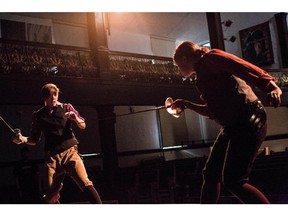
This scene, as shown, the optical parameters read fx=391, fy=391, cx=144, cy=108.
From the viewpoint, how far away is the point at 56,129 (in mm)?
3672

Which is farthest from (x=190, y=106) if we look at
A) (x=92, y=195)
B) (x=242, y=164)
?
(x=92, y=195)

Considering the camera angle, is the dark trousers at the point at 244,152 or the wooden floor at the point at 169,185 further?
the wooden floor at the point at 169,185

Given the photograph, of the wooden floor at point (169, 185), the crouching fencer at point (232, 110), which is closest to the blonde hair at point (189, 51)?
the crouching fencer at point (232, 110)

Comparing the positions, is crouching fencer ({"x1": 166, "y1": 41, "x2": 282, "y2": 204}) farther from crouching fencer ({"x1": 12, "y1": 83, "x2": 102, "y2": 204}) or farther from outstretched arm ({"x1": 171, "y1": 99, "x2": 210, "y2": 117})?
crouching fencer ({"x1": 12, "y1": 83, "x2": 102, "y2": 204})

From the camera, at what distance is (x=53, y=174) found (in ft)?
12.1

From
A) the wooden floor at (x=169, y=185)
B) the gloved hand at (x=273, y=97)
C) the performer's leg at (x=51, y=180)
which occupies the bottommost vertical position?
the wooden floor at (x=169, y=185)

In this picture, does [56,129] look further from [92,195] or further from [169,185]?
[169,185]

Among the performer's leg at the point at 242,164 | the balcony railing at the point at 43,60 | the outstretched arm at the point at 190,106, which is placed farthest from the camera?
the balcony railing at the point at 43,60

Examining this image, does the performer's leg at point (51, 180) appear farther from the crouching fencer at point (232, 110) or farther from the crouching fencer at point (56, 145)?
the crouching fencer at point (232, 110)

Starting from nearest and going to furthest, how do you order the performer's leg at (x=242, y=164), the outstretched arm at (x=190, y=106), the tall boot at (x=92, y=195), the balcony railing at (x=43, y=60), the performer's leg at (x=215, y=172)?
the performer's leg at (x=242, y=164), the performer's leg at (x=215, y=172), the outstretched arm at (x=190, y=106), the tall boot at (x=92, y=195), the balcony railing at (x=43, y=60)

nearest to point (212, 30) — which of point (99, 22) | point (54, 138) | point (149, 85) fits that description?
point (149, 85)

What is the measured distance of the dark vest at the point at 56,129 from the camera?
3666 millimetres

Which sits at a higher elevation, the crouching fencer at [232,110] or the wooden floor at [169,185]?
the crouching fencer at [232,110]
